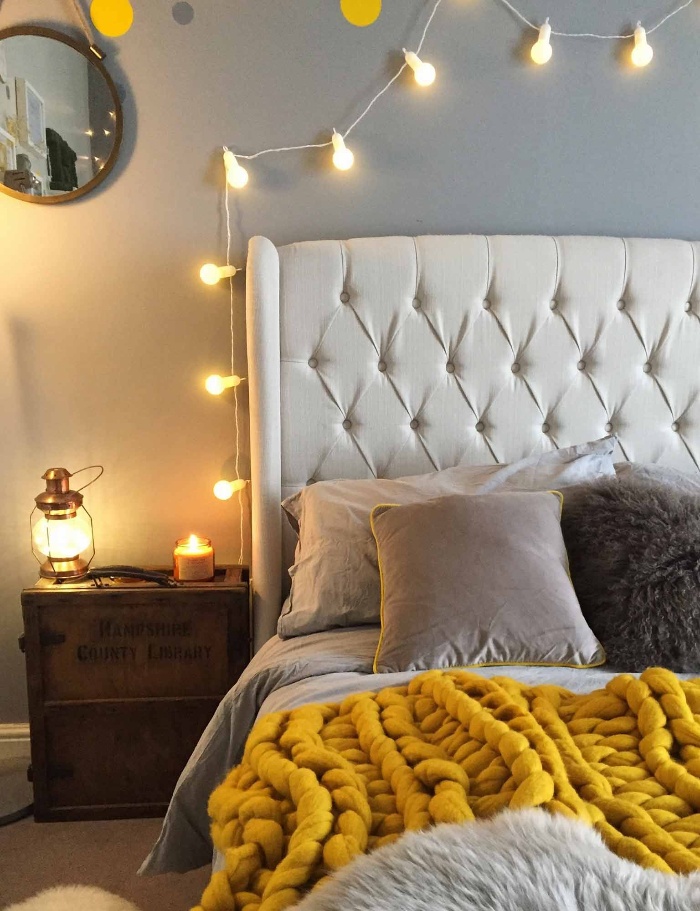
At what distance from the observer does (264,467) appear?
72.7 inches

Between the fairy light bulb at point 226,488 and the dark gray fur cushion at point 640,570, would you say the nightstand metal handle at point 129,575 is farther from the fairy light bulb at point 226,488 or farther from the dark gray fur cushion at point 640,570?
the dark gray fur cushion at point 640,570

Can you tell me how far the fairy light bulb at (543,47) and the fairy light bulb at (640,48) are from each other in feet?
0.71

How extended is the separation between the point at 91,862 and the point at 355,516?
3.16ft

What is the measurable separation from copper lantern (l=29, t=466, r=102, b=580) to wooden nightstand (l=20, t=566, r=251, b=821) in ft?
0.16

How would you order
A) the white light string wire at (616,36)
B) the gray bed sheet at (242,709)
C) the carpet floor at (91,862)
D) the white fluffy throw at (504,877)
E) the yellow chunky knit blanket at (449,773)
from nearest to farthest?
1. the white fluffy throw at (504,877)
2. the yellow chunky knit blanket at (449,773)
3. the gray bed sheet at (242,709)
4. the carpet floor at (91,862)
5. the white light string wire at (616,36)

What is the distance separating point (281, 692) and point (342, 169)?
130 centimetres

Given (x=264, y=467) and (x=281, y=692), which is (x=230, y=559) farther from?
(x=281, y=692)

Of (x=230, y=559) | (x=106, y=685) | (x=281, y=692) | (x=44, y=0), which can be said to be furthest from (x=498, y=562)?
(x=44, y=0)

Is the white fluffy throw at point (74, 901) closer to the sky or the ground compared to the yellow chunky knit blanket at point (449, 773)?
closer to the ground

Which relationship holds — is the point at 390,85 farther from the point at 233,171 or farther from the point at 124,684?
the point at 124,684

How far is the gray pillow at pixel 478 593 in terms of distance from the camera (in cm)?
138

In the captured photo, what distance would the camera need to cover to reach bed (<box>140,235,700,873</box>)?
1.85 m

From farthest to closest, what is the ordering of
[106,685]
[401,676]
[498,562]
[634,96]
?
[634,96] → [106,685] → [498,562] → [401,676]

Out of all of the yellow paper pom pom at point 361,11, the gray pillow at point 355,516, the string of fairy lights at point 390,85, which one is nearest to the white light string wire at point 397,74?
the string of fairy lights at point 390,85
